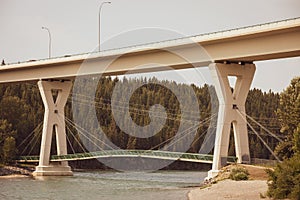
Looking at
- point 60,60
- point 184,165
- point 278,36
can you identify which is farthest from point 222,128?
point 184,165

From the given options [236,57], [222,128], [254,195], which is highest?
[236,57]

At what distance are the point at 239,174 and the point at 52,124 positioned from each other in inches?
1435

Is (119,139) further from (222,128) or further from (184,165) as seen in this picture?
(222,128)

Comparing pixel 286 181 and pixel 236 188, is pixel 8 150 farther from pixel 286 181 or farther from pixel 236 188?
pixel 286 181

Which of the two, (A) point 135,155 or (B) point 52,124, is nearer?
(A) point 135,155

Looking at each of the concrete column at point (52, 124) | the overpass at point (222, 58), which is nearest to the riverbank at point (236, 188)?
the overpass at point (222, 58)

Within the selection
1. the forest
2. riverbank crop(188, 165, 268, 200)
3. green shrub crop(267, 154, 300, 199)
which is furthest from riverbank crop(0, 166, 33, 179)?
green shrub crop(267, 154, 300, 199)

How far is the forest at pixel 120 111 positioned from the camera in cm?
9969

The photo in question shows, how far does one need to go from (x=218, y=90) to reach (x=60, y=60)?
78.6 ft

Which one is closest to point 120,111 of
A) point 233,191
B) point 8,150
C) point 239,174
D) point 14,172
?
point 8,150

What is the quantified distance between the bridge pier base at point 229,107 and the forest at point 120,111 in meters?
37.3

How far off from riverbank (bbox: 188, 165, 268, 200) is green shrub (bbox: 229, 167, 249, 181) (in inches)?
16.5

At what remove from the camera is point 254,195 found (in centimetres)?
3806

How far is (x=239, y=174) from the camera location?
48.9 metres
